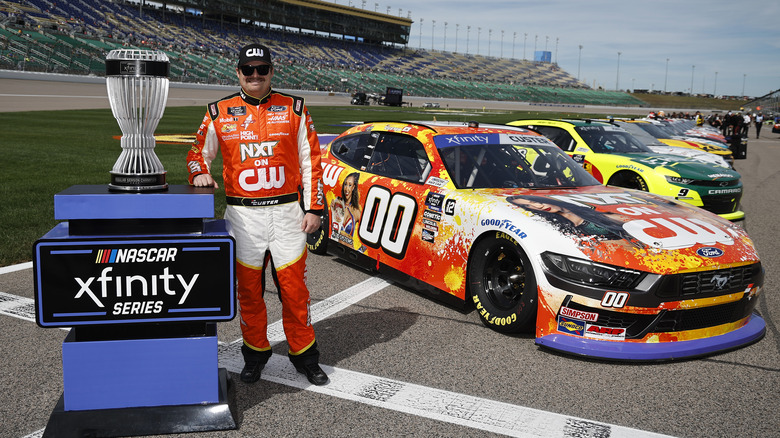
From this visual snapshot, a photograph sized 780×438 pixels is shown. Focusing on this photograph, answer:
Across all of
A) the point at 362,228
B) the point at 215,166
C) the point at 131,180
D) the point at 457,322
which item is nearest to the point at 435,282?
the point at 457,322

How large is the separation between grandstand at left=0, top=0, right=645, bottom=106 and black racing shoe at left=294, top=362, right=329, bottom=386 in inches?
1648

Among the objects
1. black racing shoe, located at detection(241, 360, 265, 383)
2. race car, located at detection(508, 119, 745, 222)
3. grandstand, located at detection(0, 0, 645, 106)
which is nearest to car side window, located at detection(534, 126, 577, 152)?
race car, located at detection(508, 119, 745, 222)

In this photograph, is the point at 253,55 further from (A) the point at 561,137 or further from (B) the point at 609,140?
(B) the point at 609,140

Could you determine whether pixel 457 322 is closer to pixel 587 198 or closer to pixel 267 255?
pixel 587 198

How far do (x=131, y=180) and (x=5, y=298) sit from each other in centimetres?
263

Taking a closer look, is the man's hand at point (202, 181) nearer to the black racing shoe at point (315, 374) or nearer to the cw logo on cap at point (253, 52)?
the cw logo on cap at point (253, 52)

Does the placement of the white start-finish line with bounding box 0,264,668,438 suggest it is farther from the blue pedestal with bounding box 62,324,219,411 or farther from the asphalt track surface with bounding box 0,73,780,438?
the blue pedestal with bounding box 62,324,219,411

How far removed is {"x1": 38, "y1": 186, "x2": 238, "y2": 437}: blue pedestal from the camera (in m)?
2.77

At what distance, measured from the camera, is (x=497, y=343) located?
13.7 ft

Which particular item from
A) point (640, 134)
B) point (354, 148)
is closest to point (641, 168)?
point (640, 134)

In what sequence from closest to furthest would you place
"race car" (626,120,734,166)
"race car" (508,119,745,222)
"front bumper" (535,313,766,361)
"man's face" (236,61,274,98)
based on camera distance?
"man's face" (236,61,274,98)
"front bumper" (535,313,766,361)
"race car" (508,119,745,222)
"race car" (626,120,734,166)

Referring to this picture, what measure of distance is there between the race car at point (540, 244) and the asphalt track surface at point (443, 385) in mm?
173

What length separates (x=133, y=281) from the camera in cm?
284

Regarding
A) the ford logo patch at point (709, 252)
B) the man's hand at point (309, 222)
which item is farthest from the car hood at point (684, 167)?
the man's hand at point (309, 222)
